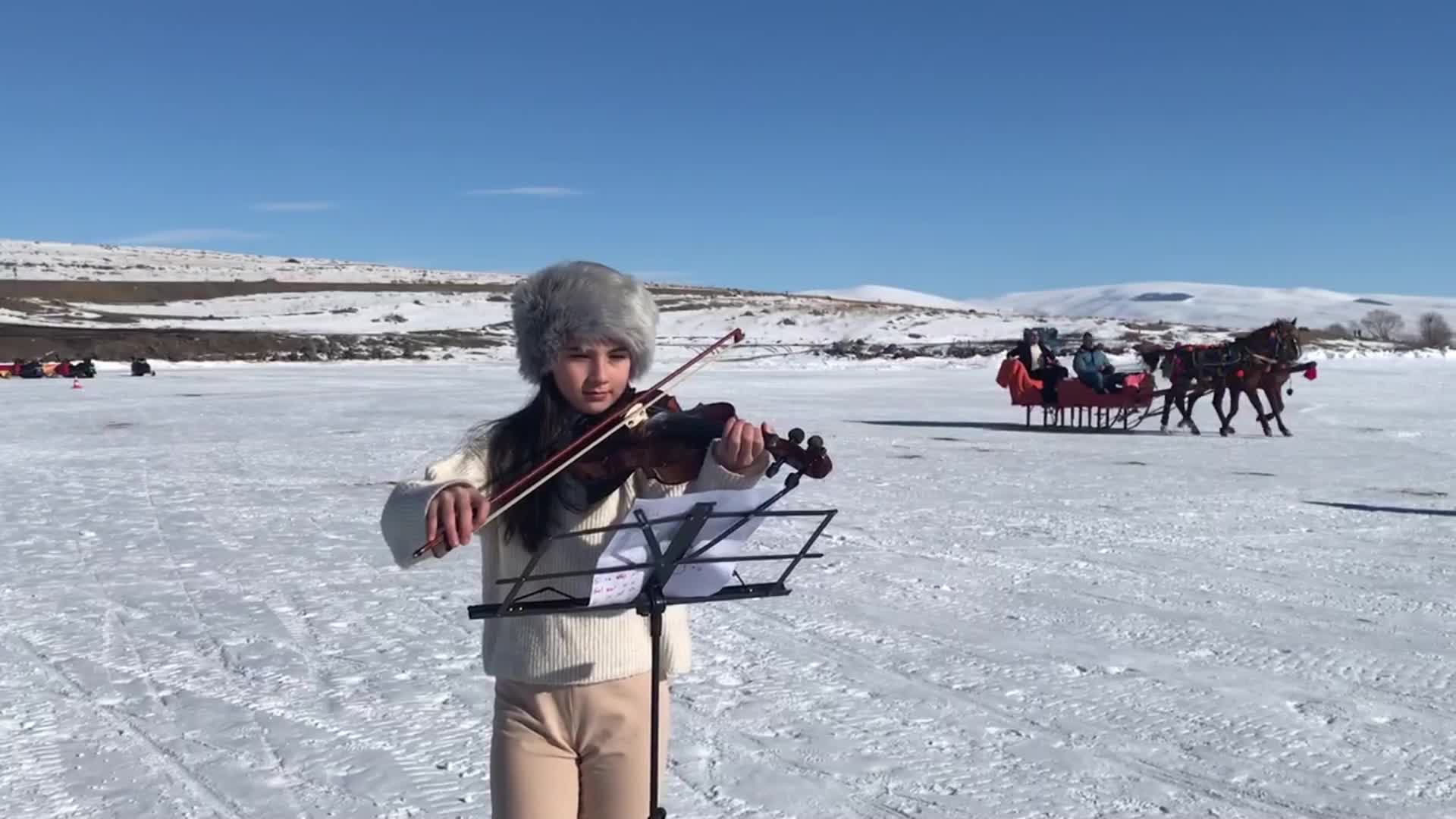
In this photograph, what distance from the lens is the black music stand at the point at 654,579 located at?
2.72m

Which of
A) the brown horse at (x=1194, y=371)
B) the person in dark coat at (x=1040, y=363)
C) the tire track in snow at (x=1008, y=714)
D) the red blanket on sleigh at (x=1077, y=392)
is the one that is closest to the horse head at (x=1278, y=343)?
the brown horse at (x=1194, y=371)

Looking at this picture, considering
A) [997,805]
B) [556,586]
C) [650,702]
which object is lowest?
[997,805]

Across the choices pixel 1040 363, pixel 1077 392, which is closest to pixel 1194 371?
pixel 1077 392

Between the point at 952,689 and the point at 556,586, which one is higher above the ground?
the point at 556,586

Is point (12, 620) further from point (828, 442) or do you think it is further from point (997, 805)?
point (828, 442)

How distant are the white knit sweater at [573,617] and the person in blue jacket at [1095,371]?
17397 mm

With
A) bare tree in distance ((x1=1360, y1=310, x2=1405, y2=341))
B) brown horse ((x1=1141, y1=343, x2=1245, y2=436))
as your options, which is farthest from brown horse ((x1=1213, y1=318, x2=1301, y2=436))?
bare tree in distance ((x1=1360, y1=310, x2=1405, y2=341))

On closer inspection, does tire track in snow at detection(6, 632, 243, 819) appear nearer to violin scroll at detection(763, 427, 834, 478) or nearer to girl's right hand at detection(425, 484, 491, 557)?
girl's right hand at detection(425, 484, 491, 557)

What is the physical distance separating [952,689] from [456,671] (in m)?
2.18

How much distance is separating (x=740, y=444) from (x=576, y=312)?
1.57 ft

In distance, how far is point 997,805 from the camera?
4.45 metres

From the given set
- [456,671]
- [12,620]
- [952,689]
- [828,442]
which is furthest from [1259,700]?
[828,442]

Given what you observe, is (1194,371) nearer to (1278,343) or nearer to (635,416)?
(1278,343)

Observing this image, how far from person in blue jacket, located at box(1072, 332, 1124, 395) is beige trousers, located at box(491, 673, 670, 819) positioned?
1742cm
